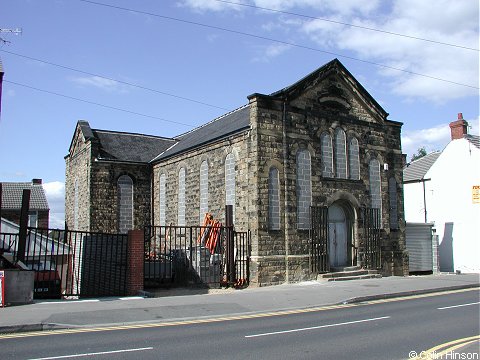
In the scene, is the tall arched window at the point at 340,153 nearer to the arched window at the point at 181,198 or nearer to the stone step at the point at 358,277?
the stone step at the point at 358,277

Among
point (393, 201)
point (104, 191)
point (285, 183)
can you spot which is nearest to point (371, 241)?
point (393, 201)

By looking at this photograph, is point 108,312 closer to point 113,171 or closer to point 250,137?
point 250,137

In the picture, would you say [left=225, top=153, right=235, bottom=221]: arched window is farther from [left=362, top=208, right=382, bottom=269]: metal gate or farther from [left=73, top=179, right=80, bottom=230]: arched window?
[left=73, top=179, right=80, bottom=230]: arched window

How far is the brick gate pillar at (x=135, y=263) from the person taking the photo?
55.8ft

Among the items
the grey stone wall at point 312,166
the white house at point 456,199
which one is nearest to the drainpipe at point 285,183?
the grey stone wall at point 312,166

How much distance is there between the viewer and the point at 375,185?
24.2 metres

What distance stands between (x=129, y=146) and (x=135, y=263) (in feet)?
54.6

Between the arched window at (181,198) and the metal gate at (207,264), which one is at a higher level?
the arched window at (181,198)

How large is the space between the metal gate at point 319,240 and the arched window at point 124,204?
12.9 m

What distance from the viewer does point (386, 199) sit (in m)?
24.5

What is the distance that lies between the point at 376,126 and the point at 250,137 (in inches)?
299

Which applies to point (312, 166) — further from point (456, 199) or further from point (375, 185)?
point (456, 199)

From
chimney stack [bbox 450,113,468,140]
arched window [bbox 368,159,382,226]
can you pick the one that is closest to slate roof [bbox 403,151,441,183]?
chimney stack [bbox 450,113,468,140]

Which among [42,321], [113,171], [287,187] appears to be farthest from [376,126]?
[42,321]
